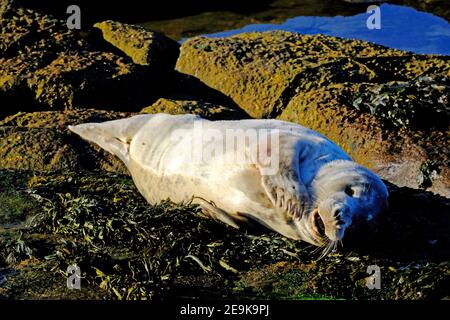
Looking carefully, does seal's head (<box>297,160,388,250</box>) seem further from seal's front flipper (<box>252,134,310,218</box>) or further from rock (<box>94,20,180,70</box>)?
rock (<box>94,20,180,70</box>)

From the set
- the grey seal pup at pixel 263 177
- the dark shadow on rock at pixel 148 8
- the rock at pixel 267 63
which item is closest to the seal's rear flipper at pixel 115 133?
the grey seal pup at pixel 263 177

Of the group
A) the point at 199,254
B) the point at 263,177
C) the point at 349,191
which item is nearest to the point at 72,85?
the point at 263,177

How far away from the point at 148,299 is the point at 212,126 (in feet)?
6.15

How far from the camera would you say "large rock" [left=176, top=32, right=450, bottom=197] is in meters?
7.64

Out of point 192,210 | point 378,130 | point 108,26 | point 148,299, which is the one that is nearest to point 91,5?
point 108,26

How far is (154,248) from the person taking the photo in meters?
6.13

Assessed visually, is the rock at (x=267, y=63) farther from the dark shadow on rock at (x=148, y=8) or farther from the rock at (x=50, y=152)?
the dark shadow on rock at (x=148, y=8)

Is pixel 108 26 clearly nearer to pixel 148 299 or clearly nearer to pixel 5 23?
Result: pixel 5 23

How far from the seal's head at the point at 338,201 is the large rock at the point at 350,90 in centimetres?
136

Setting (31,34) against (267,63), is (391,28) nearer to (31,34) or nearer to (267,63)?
(267,63)

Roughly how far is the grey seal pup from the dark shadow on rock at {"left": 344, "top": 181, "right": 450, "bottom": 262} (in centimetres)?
14

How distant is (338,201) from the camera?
5762 millimetres

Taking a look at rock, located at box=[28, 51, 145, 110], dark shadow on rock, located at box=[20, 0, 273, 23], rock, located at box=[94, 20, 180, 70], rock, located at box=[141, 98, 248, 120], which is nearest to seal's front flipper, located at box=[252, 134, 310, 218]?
rock, located at box=[141, 98, 248, 120]

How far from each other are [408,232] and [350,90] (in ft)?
8.91
